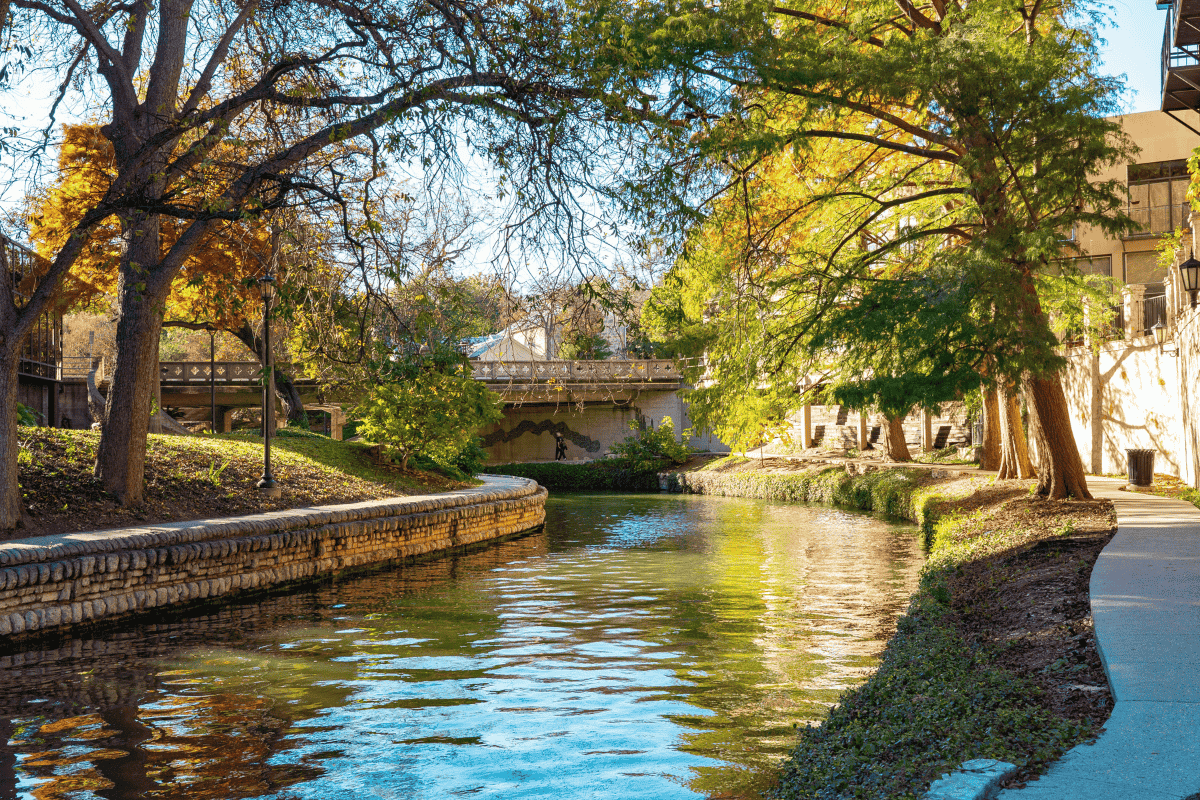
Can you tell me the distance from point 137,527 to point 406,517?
4.81m

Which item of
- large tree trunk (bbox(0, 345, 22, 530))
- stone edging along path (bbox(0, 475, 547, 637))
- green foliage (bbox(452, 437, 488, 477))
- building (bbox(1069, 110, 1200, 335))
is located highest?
building (bbox(1069, 110, 1200, 335))

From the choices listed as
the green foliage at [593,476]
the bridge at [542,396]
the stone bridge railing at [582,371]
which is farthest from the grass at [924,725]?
the stone bridge railing at [582,371]

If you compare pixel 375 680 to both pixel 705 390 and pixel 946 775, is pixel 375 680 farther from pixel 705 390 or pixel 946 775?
pixel 705 390

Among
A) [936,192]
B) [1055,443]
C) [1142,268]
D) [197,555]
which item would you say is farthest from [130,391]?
[1142,268]

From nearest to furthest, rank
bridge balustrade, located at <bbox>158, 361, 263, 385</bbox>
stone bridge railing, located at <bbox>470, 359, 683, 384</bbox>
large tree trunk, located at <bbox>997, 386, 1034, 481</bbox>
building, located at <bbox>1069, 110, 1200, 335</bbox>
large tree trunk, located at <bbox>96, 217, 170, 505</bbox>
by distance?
large tree trunk, located at <bbox>96, 217, 170, 505</bbox>, large tree trunk, located at <bbox>997, 386, 1034, 481</bbox>, building, located at <bbox>1069, 110, 1200, 335</bbox>, stone bridge railing, located at <bbox>470, 359, 683, 384</bbox>, bridge balustrade, located at <bbox>158, 361, 263, 385</bbox>

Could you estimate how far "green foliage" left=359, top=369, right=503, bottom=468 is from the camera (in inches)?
786

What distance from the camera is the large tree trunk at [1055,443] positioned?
49.5 ft

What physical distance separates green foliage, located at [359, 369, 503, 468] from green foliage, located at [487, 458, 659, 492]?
1691 centimetres

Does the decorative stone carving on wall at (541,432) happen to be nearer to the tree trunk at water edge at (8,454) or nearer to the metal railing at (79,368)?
the metal railing at (79,368)

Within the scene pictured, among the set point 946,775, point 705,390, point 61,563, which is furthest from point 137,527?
point 946,775

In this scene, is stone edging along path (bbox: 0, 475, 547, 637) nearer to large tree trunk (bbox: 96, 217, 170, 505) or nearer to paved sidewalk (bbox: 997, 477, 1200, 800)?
large tree trunk (bbox: 96, 217, 170, 505)

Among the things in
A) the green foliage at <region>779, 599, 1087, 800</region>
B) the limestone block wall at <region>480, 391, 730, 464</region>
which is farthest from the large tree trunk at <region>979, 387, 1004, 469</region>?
the limestone block wall at <region>480, 391, 730, 464</region>

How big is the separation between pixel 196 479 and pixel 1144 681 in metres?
13.1

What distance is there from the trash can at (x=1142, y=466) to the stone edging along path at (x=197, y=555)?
1282 cm
